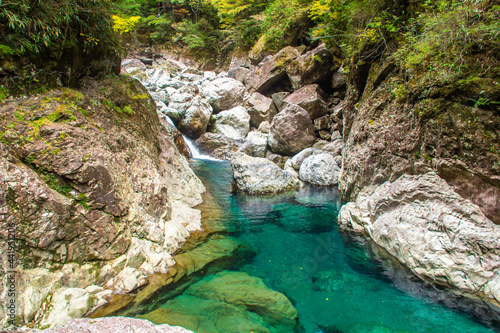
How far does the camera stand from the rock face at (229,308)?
11.8ft

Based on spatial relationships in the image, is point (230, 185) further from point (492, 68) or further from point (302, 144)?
point (492, 68)

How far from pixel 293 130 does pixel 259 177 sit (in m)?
6.37

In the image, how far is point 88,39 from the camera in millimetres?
5332

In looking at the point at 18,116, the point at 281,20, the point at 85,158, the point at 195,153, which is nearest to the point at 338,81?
the point at 281,20

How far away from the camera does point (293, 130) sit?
1608cm

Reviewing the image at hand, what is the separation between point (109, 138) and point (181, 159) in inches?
149

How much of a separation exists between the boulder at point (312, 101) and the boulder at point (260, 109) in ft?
7.74

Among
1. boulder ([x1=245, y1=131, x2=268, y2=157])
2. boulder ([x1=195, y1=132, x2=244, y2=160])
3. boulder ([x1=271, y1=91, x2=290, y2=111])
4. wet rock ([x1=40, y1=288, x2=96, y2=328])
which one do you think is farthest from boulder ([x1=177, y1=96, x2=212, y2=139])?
wet rock ([x1=40, y1=288, x2=96, y2=328])

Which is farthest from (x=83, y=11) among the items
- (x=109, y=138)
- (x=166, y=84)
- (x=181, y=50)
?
(x=181, y=50)

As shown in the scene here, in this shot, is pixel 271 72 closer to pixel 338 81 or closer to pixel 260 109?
pixel 260 109

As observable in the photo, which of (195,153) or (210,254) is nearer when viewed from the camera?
(210,254)

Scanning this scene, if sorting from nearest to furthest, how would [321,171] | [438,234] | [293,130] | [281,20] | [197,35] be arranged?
[438,234]
[321,171]
[293,130]
[281,20]
[197,35]

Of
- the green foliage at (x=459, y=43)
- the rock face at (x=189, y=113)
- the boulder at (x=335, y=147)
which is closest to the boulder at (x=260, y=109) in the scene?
the rock face at (x=189, y=113)

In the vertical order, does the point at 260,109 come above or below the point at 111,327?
above
